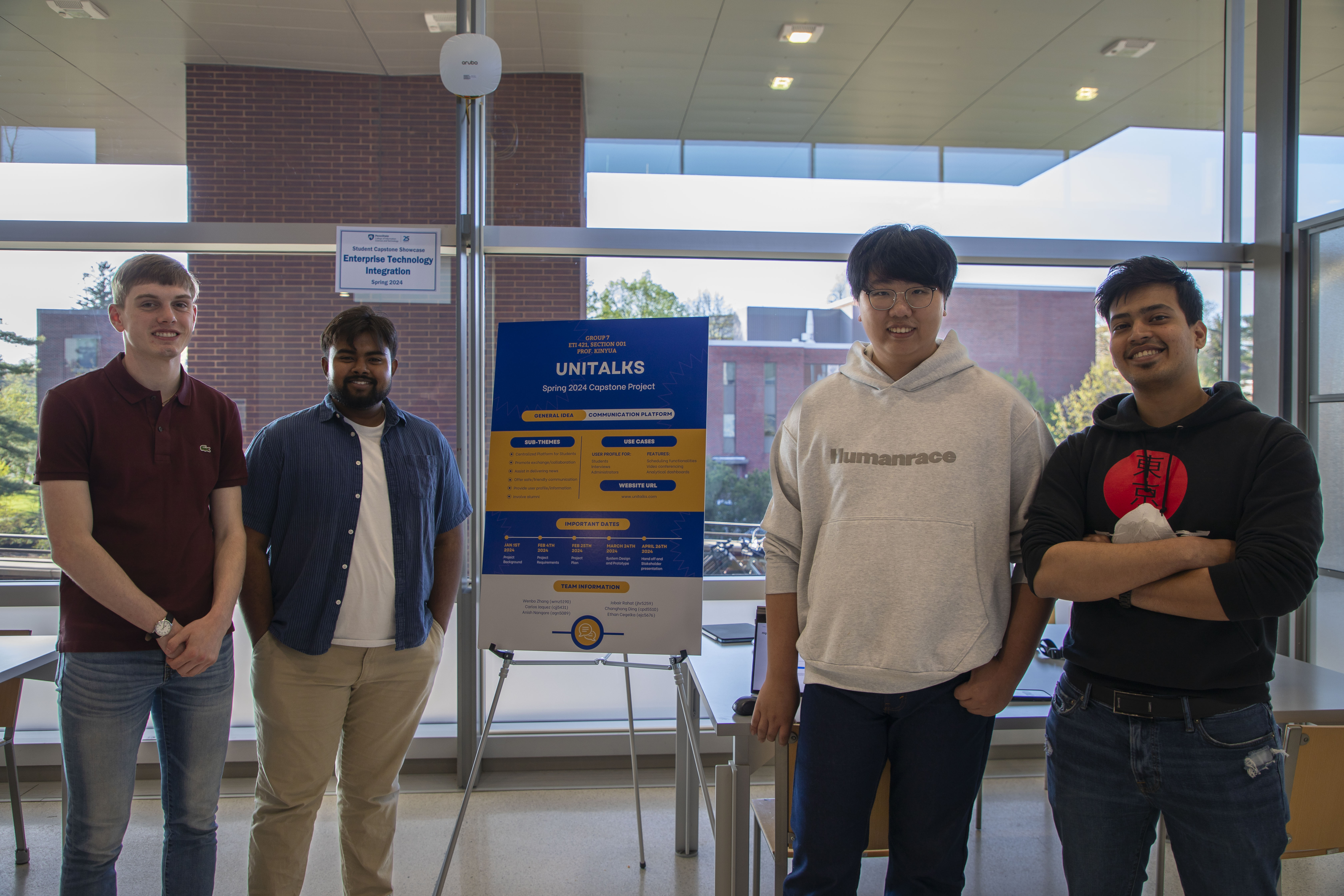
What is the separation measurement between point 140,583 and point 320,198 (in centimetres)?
208

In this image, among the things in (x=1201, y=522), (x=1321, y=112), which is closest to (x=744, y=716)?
(x=1201, y=522)

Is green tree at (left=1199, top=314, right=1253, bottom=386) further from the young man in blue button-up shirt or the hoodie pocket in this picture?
the young man in blue button-up shirt

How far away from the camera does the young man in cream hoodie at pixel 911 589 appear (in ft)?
4.78

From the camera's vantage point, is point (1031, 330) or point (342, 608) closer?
point (342, 608)

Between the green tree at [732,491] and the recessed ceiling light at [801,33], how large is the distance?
1.94 meters

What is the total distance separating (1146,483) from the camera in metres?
1.45

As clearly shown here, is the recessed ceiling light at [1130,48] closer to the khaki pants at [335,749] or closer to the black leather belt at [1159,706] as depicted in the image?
the black leather belt at [1159,706]

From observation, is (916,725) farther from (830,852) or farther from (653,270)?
(653,270)

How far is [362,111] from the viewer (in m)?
3.32

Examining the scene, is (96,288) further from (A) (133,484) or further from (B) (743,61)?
(B) (743,61)

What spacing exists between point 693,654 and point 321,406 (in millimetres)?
1294

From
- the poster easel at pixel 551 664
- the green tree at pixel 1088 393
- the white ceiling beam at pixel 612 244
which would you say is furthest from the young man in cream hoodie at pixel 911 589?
the green tree at pixel 1088 393

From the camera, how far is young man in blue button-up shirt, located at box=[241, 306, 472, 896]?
2.05 m

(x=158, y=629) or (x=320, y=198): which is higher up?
Result: (x=320, y=198)
